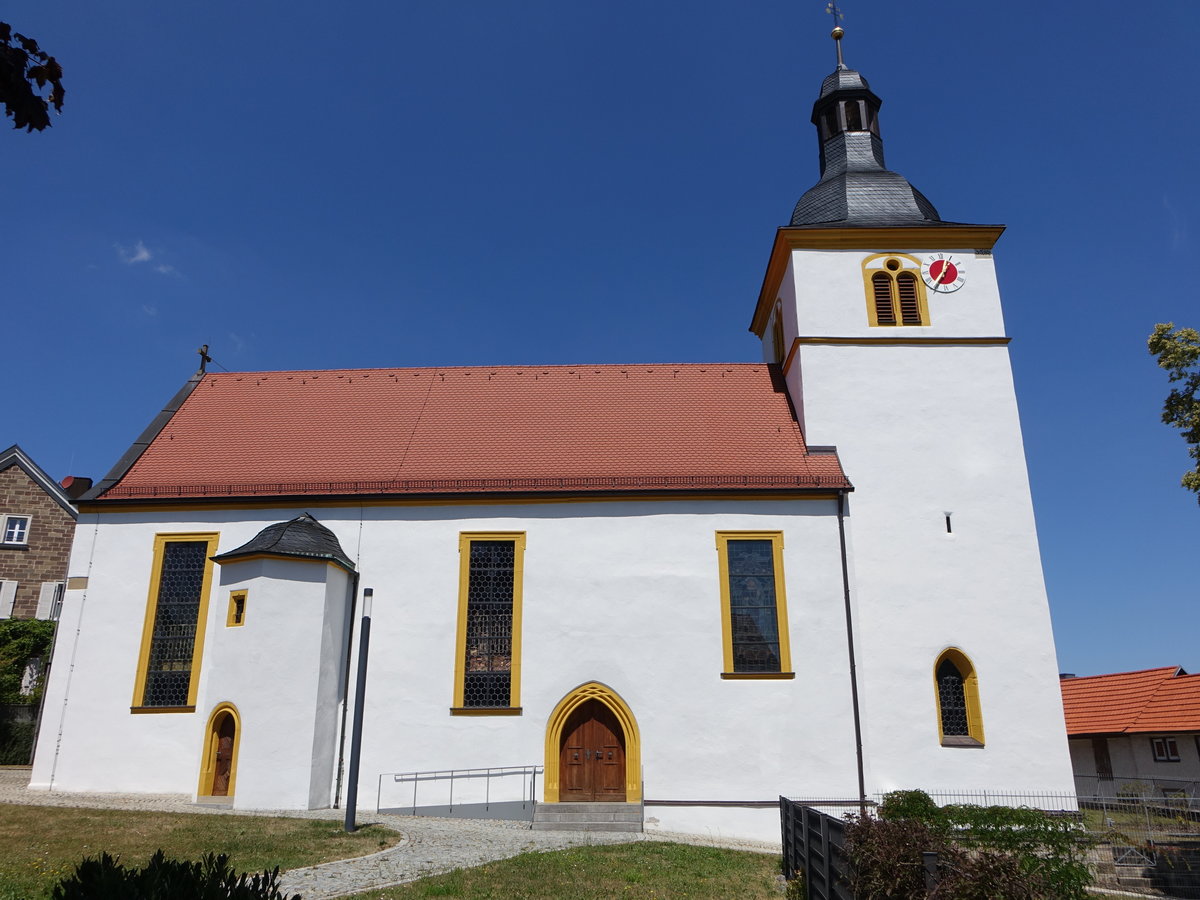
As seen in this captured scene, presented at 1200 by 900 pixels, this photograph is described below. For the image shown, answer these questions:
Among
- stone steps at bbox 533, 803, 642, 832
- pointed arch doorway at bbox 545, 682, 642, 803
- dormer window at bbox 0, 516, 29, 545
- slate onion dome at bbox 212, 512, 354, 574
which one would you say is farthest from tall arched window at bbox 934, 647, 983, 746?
dormer window at bbox 0, 516, 29, 545

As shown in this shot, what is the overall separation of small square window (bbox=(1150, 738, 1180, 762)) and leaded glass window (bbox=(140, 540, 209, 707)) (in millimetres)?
29013

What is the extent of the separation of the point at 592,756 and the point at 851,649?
5.31 meters

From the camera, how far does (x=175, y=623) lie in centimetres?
1720

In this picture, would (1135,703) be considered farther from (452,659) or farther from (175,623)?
A: (175,623)

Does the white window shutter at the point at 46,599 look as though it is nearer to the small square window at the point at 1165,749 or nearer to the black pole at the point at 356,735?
the black pole at the point at 356,735

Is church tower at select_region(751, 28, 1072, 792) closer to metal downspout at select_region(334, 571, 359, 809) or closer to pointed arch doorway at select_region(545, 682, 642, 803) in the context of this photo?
pointed arch doorway at select_region(545, 682, 642, 803)

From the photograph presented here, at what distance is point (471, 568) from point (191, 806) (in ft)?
20.8

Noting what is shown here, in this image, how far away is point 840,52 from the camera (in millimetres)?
23406

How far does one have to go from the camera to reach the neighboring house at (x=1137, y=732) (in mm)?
26859

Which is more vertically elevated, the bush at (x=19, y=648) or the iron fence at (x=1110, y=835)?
the bush at (x=19, y=648)

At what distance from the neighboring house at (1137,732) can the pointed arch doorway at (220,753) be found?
22.9m

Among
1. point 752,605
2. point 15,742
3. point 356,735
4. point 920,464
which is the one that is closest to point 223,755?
point 356,735

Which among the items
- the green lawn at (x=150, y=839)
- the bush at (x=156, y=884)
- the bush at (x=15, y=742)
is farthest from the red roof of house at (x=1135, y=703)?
the bush at (x=15, y=742)

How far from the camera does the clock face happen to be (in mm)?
19500
